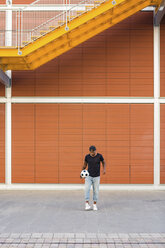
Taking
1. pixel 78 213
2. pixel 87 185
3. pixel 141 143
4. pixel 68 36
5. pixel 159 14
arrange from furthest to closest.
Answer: pixel 141 143, pixel 159 14, pixel 68 36, pixel 87 185, pixel 78 213

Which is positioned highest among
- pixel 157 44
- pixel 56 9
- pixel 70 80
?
pixel 56 9

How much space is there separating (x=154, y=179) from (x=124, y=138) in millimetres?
1854

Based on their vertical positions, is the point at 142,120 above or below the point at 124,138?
above

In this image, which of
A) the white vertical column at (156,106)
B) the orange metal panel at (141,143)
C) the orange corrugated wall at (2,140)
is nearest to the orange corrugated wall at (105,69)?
the white vertical column at (156,106)

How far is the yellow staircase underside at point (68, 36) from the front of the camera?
26.1 feet

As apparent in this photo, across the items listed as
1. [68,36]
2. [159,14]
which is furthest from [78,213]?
[159,14]

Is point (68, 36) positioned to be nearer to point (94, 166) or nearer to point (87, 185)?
point (94, 166)

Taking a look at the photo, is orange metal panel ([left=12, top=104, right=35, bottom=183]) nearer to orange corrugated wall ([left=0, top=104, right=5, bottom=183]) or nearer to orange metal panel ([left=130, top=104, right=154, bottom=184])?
orange corrugated wall ([left=0, top=104, right=5, bottom=183])

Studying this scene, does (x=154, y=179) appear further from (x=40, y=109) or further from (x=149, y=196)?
(x=40, y=109)

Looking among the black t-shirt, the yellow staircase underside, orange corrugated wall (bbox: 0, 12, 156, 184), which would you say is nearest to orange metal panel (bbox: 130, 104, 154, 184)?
orange corrugated wall (bbox: 0, 12, 156, 184)

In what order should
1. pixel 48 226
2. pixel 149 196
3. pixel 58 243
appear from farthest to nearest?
1. pixel 149 196
2. pixel 48 226
3. pixel 58 243

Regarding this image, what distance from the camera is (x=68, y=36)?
8.32 metres

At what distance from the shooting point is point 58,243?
4805 mm

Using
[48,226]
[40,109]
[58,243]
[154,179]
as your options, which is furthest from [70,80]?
[58,243]
